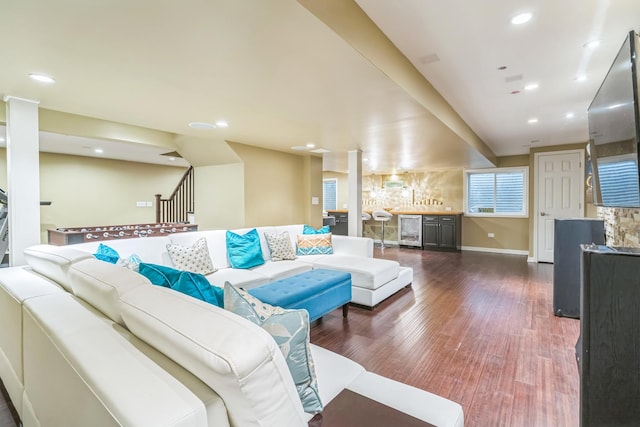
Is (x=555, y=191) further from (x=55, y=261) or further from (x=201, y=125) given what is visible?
(x=55, y=261)

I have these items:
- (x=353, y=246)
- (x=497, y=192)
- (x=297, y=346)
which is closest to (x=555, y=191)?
(x=497, y=192)

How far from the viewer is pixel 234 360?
2.54ft

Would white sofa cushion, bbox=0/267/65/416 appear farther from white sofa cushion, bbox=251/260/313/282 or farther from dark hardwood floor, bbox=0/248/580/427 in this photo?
white sofa cushion, bbox=251/260/313/282

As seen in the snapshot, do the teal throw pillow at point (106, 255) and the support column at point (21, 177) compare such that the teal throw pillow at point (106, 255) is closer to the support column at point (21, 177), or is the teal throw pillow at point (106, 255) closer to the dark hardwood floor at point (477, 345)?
the support column at point (21, 177)

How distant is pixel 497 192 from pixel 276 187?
5485mm

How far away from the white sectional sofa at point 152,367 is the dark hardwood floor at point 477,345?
92cm

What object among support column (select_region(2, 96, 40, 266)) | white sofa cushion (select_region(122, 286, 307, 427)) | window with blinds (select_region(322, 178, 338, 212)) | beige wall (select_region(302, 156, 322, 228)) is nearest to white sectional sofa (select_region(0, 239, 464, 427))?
white sofa cushion (select_region(122, 286, 307, 427))

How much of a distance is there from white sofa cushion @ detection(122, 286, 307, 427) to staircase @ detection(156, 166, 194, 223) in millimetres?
5333

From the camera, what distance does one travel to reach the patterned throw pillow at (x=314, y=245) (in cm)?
459

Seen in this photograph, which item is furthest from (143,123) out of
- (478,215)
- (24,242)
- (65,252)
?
(478,215)

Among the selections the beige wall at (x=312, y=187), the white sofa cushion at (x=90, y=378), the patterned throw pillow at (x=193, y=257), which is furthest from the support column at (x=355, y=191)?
the white sofa cushion at (x=90, y=378)

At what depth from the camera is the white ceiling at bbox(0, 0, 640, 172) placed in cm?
149

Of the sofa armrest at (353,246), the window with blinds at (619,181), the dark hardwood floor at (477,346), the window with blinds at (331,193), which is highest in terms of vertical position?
the window with blinds at (331,193)

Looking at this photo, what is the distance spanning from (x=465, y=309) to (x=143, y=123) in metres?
4.26
